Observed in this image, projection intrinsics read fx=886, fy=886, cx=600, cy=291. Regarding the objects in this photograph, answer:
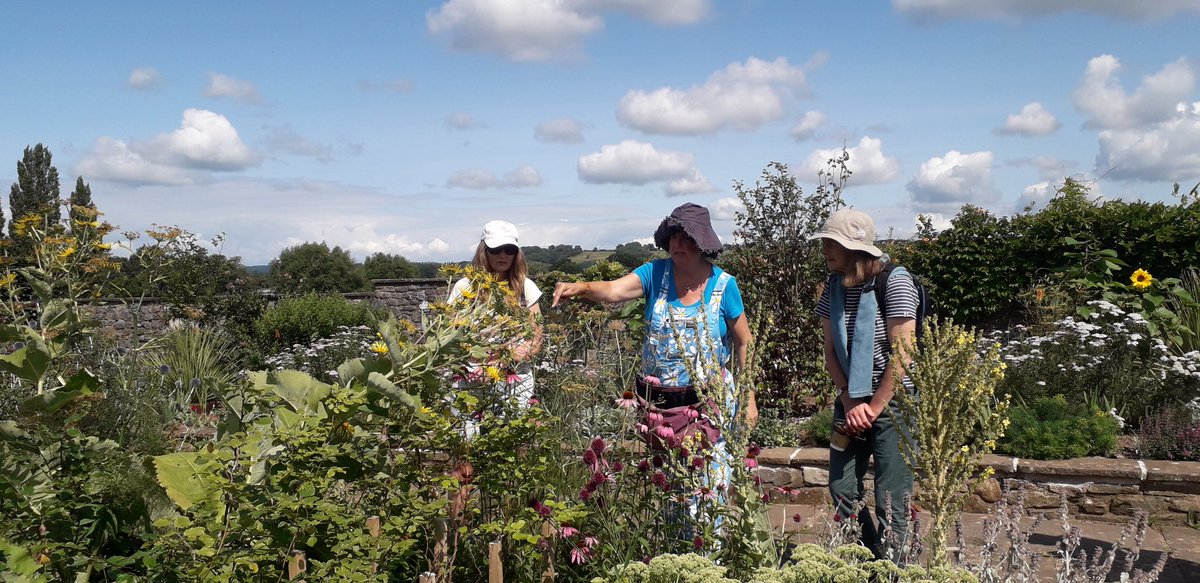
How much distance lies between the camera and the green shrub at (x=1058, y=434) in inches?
205

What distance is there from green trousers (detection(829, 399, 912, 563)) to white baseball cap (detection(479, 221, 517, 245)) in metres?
1.52

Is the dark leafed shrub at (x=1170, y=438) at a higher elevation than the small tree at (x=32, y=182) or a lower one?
lower

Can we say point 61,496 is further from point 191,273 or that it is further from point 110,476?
point 191,273

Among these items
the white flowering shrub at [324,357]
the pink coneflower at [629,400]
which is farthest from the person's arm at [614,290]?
the white flowering shrub at [324,357]

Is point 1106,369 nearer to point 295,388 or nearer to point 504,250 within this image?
point 504,250

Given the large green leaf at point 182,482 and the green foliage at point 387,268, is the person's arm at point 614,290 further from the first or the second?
the green foliage at point 387,268

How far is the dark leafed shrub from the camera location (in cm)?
522

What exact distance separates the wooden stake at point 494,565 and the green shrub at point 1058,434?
378cm

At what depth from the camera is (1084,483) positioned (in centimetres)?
511

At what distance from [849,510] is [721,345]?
0.77 meters

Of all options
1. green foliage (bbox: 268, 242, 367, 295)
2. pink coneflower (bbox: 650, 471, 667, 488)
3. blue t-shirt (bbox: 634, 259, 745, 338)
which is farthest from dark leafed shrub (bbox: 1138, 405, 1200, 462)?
green foliage (bbox: 268, 242, 367, 295)

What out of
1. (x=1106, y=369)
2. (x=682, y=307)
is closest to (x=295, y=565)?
(x=682, y=307)

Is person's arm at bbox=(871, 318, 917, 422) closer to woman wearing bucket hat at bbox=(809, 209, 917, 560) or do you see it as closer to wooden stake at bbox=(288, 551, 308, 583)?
woman wearing bucket hat at bbox=(809, 209, 917, 560)

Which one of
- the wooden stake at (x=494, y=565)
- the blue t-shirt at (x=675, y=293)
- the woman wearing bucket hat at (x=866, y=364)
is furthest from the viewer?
Result: the blue t-shirt at (x=675, y=293)
